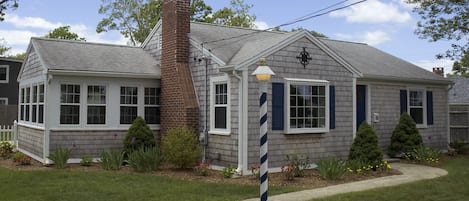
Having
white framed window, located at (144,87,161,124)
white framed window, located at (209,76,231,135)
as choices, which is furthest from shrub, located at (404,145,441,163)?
white framed window, located at (144,87,161,124)

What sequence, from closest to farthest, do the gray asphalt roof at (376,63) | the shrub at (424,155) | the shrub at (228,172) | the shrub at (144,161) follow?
the shrub at (228,172) < the shrub at (144,161) < the shrub at (424,155) < the gray asphalt roof at (376,63)

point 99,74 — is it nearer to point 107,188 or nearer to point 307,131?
point 107,188

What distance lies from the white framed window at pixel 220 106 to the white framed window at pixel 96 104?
3424 millimetres

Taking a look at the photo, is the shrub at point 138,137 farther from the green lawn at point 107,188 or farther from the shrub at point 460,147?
the shrub at point 460,147

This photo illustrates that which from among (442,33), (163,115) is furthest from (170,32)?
(442,33)

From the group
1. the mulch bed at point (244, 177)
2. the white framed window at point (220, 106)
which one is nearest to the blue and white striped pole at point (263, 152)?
the mulch bed at point (244, 177)

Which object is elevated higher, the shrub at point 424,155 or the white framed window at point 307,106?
the white framed window at point 307,106

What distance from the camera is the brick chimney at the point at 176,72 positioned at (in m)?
13.3

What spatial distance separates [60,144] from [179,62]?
13.4 feet

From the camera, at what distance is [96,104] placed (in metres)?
13.7

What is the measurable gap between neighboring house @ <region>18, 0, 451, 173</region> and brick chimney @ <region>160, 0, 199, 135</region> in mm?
30

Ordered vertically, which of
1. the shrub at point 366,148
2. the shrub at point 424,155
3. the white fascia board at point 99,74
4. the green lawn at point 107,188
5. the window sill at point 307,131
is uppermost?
the white fascia board at point 99,74

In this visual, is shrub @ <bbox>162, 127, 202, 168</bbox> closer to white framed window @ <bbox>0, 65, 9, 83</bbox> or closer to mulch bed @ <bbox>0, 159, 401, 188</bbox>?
mulch bed @ <bbox>0, 159, 401, 188</bbox>

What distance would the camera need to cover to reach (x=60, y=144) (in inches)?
520
